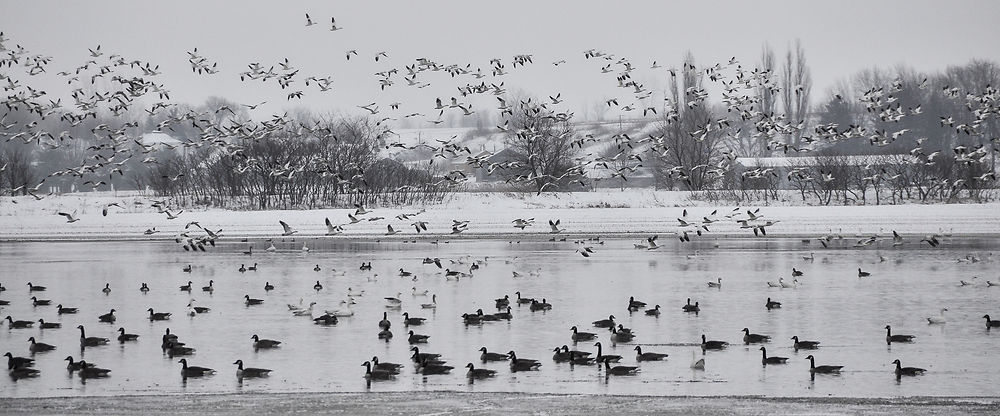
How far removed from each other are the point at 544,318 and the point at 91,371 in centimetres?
873

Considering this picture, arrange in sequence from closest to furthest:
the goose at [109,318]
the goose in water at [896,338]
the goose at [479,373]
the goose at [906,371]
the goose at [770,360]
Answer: the goose at [906,371], the goose at [479,373], the goose at [770,360], the goose in water at [896,338], the goose at [109,318]

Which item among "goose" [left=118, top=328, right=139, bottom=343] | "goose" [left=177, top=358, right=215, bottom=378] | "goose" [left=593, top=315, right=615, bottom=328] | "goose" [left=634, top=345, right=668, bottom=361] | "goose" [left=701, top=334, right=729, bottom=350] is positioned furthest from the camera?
"goose" [left=593, top=315, right=615, bottom=328]

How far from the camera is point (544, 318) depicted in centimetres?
2220

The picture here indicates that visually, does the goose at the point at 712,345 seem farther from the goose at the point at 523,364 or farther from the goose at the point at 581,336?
the goose at the point at 523,364

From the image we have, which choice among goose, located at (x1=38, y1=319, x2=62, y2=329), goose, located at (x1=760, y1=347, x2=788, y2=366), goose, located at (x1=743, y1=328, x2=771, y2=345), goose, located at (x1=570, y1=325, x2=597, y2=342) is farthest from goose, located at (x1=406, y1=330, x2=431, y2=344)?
goose, located at (x1=38, y1=319, x2=62, y2=329)

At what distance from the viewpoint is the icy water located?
15555 mm

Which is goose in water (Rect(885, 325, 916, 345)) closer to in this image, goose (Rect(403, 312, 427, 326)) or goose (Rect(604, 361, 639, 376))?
goose (Rect(604, 361, 639, 376))

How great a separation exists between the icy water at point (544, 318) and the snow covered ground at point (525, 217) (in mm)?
10600

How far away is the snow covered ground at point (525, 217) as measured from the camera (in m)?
50.3

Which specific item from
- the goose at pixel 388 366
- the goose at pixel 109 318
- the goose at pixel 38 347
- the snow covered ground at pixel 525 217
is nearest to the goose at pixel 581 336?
the goose at pixel 388 366

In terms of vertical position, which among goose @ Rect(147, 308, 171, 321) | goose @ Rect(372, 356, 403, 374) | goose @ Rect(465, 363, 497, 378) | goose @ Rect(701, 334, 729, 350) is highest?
goose @ Rect(147, 308, 171, 321)

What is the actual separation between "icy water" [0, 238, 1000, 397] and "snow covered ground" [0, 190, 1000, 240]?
10.6 meters

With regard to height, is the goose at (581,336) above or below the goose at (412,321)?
below

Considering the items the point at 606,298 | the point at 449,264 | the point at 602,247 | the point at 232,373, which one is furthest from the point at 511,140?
the point at 232,373
